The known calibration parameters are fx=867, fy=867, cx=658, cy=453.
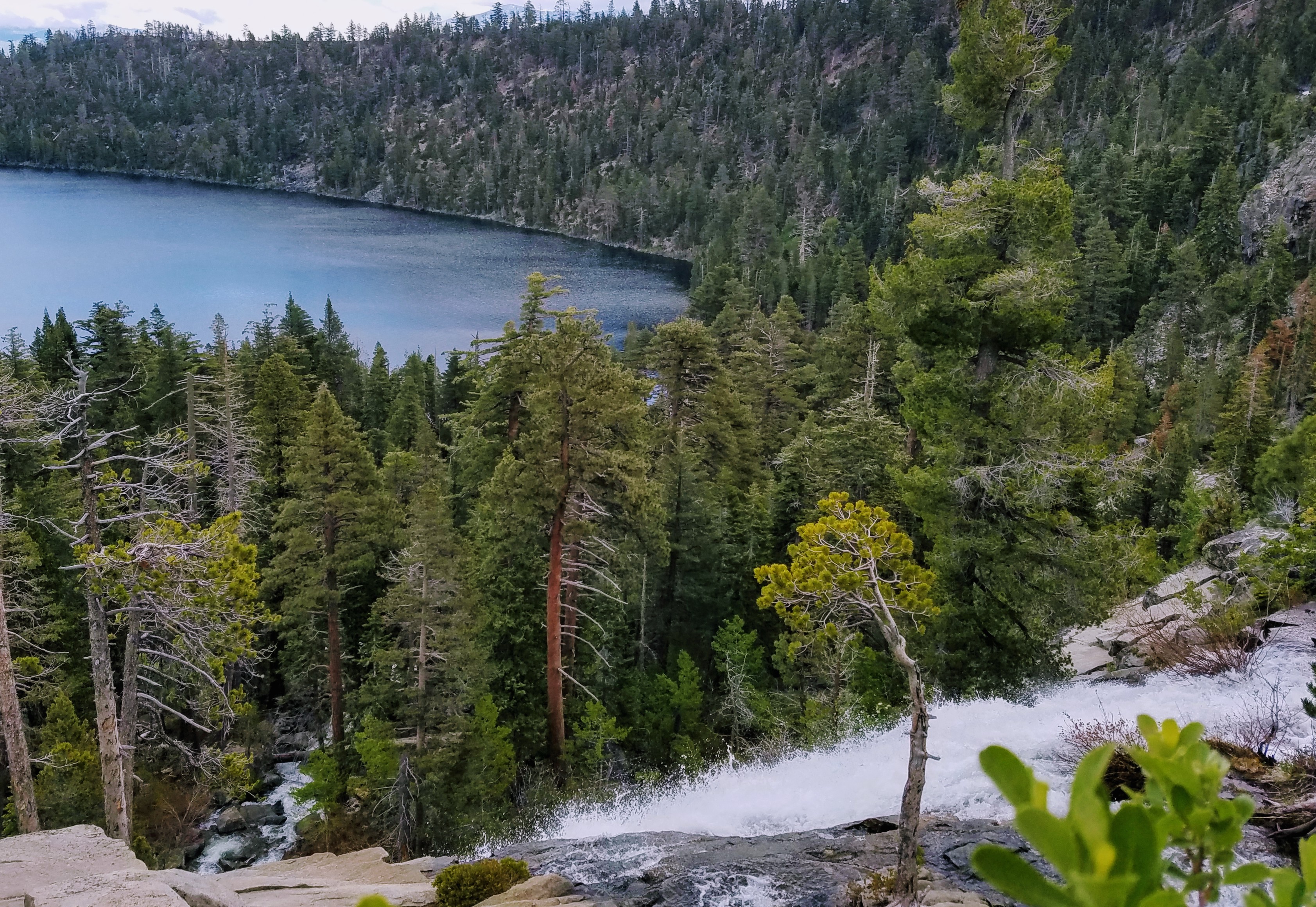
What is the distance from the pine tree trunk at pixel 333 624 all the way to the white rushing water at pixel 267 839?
1.43 m

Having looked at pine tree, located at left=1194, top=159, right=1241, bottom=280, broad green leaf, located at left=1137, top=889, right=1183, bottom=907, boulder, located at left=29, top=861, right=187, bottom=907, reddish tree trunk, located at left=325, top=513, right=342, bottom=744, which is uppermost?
pine tree, located at left=1194, top=159, right=1241, bottom=280

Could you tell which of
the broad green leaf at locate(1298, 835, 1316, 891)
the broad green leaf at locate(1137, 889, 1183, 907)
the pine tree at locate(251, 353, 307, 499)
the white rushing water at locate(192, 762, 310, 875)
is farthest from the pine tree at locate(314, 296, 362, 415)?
the broad green leaf at locate(1137, 889, 1183, 907)

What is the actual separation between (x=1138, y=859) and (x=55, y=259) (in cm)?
10205

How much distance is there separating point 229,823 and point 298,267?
261ft

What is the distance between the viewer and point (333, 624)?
21.0 m

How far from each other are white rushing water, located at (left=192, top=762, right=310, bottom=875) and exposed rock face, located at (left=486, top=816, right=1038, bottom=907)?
532 inches

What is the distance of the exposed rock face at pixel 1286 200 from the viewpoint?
6016 centimetres

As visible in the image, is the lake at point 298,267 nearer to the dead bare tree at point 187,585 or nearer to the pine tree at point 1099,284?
the pine tree at point 1099,284

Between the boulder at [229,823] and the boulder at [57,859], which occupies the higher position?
the boulder at [57,859]

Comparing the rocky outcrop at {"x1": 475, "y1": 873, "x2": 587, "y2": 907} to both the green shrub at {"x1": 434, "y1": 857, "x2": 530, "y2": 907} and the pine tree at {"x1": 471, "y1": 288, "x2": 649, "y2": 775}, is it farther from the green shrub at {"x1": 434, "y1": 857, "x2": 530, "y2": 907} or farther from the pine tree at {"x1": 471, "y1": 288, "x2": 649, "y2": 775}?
→ the pine tree at {"x1": 471, "y1": 288, "x2": 649, "y2": 775}

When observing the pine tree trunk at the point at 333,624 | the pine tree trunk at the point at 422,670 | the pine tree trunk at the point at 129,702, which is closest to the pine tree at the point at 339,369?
the pine tree trunk at the point at 333,624

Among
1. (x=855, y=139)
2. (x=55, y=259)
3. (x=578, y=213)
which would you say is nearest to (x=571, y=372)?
(x=55, y=259)

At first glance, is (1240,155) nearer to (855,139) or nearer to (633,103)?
(855,139)

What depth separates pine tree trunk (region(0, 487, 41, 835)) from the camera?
11.8m
